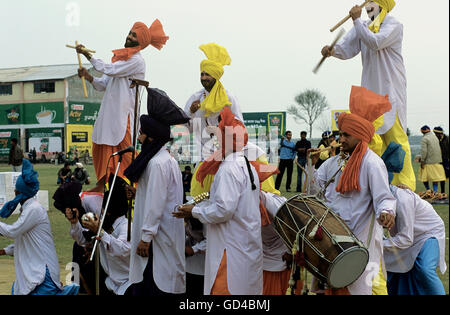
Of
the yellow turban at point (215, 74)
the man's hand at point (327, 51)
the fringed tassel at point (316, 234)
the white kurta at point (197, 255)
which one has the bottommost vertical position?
the white kurta at point (197, 255)

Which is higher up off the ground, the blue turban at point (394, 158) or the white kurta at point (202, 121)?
the white kurta at point (202, 121)

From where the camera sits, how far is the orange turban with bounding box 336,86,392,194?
4430mm

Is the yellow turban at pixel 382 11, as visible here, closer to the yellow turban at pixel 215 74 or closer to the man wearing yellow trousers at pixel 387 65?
the man wearing yellow trousers at pixel 387 65

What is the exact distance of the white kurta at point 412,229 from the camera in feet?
16.4

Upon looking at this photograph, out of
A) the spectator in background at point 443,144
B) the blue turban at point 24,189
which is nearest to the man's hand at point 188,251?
the blue turban at point 24,189

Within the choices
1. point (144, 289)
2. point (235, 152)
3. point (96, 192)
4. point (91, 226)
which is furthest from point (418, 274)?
point (96, 192)

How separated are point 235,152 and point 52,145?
2121 centimetres

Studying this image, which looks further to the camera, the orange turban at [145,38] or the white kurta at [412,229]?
the orange turban at [145,38]

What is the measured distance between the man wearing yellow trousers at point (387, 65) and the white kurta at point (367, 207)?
1329 millimetres

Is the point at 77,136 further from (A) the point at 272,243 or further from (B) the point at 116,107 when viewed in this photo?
(A) the point at 272,243

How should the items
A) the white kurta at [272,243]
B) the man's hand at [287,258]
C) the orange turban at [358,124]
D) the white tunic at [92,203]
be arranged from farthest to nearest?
the white tunic at [92,203] → the white kurta at [272,243] → the man's hand at [287,258] → the orange turban at [358,124]

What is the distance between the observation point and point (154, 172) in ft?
15.2

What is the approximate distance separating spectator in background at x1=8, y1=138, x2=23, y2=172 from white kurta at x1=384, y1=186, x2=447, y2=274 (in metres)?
13.3

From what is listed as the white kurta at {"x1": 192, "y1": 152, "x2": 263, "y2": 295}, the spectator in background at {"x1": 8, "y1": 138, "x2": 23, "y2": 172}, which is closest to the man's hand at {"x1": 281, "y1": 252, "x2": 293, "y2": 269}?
the white kurta at {"x1": 192, "y1": 152, "x2": 263, "y2": 295}
